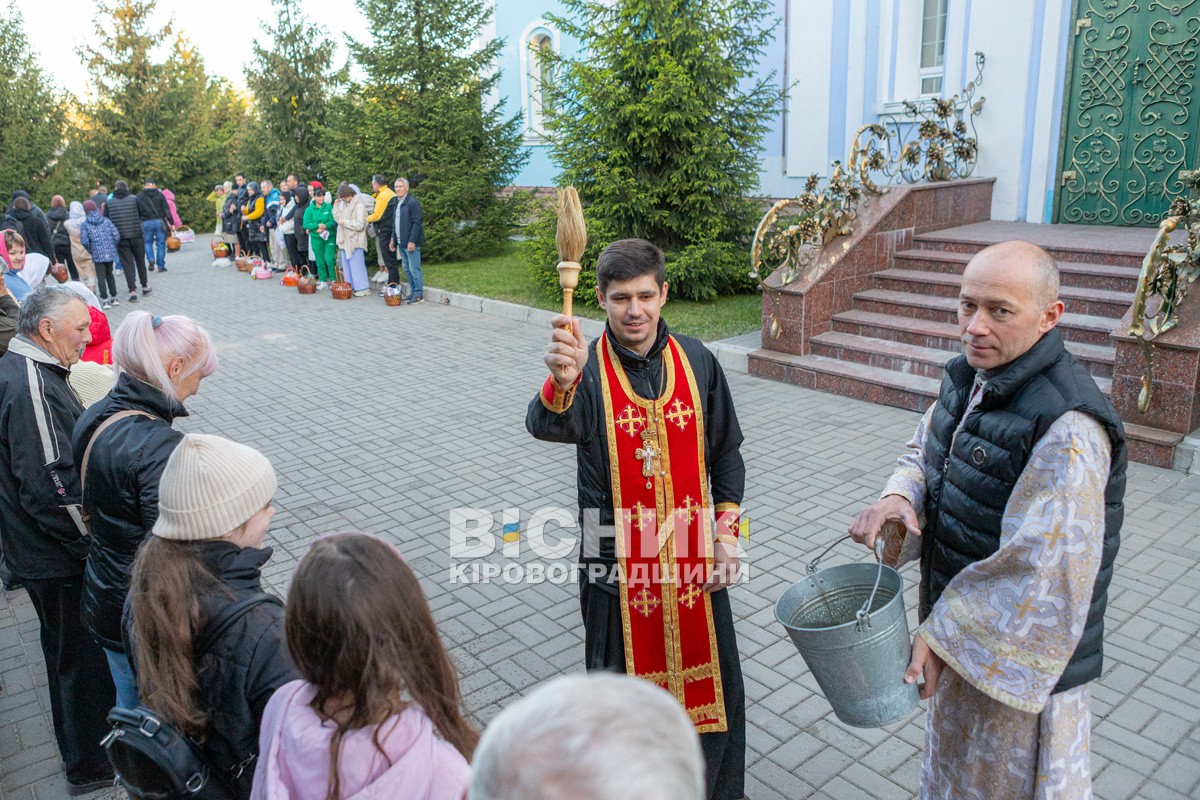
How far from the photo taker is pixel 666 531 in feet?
10.6

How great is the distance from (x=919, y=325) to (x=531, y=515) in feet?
16.7

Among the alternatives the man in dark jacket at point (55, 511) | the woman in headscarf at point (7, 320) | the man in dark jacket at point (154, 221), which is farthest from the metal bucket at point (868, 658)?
→ the man in dark jacket at point (154, 221)

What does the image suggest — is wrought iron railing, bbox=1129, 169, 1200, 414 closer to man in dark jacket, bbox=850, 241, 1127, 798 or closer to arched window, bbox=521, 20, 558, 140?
man in dark jacket, bbox=850, 241, 1127, 798

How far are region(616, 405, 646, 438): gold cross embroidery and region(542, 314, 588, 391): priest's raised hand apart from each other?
17.9 inches

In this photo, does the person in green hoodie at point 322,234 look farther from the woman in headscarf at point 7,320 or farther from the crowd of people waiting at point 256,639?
the crowd of people waiting at point 256,639

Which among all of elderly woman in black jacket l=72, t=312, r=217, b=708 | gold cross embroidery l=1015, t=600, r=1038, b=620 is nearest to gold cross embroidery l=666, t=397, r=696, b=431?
gold cross embroidery l=1015, t=600, r=1038, b=620

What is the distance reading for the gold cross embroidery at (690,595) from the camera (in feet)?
10.8

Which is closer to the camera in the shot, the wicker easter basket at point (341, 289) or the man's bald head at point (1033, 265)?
the man's bald head at point (1033, 265)

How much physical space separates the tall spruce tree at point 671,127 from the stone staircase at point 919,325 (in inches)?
114

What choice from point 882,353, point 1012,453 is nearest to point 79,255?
point 882,353

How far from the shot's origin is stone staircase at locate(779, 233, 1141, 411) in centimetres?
841

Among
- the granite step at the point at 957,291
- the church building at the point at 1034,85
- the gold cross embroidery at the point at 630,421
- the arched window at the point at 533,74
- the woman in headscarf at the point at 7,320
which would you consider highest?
the arched window at the point at 533,74

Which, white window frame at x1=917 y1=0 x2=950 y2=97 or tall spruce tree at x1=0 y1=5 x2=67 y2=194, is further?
tall spruce tree at x1=0 y1=5 x2=67 y2=194

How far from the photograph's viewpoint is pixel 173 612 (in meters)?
2.29
